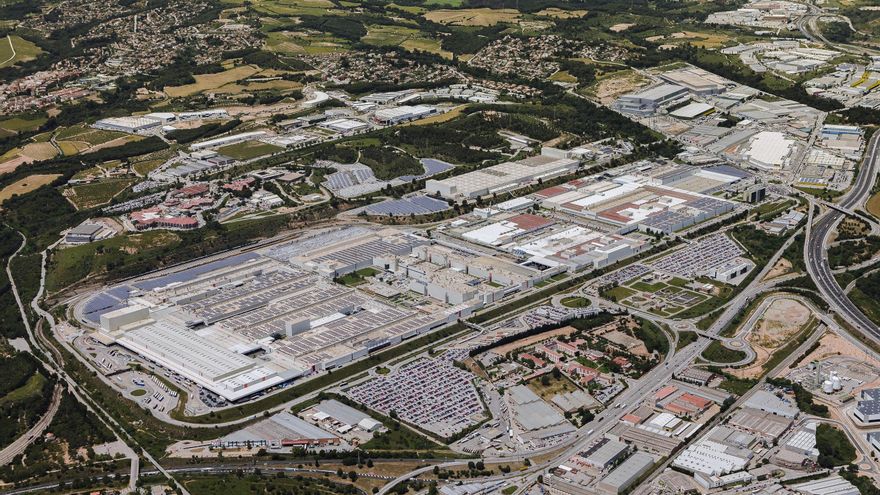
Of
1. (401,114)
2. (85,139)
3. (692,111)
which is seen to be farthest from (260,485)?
(692,111)

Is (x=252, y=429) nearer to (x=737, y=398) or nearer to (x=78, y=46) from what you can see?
(x=737, y=398)

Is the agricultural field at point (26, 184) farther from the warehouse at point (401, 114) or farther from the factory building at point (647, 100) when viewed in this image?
the factory building at point (647, 100)

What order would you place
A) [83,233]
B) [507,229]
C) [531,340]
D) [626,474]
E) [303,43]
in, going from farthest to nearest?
[303,43] → [83,233] → [507,229] → [531,340] → [626,474]

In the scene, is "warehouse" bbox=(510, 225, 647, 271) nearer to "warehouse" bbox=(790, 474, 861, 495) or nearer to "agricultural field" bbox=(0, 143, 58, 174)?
"warehouse" bbox=(790, 474, 861, 495)

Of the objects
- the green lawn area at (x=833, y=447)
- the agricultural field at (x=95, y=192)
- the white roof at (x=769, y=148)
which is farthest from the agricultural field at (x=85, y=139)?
the green lawn area at (x=833, y=447)

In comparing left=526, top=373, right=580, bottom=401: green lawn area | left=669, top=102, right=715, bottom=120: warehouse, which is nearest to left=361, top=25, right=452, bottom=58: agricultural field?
left=669, top=102, right=715, bottom=120: warehouse

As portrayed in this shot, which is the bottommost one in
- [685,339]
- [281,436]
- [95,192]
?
[685,339]

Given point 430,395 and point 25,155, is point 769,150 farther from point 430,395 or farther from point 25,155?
point 25,155
